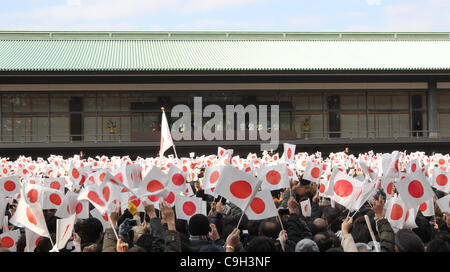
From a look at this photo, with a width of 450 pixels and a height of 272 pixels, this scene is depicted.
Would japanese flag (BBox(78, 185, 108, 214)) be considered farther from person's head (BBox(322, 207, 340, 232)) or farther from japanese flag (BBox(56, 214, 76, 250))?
person's head (BBox(322, 207, 340, 232))

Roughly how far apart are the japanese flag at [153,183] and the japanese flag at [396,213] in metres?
2.61

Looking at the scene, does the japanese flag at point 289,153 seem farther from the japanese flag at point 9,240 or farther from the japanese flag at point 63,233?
the japanese flag at point 63,233

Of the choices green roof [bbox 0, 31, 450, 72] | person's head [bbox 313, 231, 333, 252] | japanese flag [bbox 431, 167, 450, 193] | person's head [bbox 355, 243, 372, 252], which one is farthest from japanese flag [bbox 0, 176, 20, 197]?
green roof [bbox 0, 31, 450, 72]

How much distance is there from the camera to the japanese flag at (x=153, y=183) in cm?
725

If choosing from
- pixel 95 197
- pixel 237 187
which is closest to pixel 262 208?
pixel 237 187

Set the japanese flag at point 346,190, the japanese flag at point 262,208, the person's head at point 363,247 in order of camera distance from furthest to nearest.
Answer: the japanese flag at point 346,190 < the japanese flag at point 262,208 < the person's head at point 363,247

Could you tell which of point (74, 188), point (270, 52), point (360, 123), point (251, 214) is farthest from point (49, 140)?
point (251, 214)

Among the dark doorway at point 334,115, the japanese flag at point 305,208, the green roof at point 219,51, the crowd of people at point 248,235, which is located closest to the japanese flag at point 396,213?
the crowd of people at point 248,235

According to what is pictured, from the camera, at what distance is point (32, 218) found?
20.1 feet

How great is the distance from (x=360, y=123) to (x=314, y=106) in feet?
8.01

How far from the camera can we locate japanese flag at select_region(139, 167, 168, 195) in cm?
725

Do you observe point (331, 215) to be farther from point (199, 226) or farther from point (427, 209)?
point (199, 226)

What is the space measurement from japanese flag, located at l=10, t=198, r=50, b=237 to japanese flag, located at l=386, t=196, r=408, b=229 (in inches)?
135
